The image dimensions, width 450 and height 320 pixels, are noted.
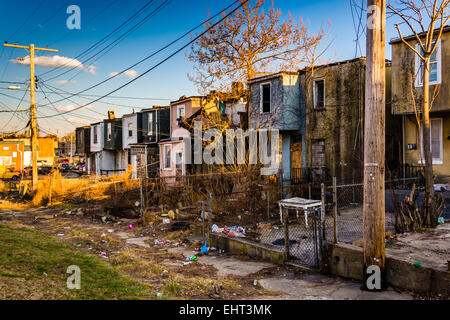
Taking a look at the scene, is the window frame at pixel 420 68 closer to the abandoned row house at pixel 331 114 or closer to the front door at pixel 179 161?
the abandoned row house at pixel 331 114

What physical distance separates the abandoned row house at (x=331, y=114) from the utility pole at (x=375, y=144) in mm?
4982

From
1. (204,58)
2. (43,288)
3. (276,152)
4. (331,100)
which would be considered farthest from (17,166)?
(43,288)

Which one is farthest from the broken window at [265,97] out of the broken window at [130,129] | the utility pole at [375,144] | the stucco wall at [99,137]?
the stucco wall at [99,137]

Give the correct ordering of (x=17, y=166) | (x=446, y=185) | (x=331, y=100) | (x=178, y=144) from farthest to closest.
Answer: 1. (x=17, y=166)
2. (x=178, y=144)
3. (x=331, y=100)
4. (x=446, y=185)

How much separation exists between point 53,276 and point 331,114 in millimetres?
14314

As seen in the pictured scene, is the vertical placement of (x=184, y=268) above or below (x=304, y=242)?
below

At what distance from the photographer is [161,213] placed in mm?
14250

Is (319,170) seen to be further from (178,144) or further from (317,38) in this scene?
(178,144)

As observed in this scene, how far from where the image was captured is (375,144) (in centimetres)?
564

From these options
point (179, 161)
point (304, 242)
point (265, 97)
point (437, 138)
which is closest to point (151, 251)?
point (304, 242)

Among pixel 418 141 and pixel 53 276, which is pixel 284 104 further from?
pixel 53 276

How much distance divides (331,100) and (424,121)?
8.31 m

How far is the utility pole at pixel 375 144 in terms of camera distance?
5.65 metres

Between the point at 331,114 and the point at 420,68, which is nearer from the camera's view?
the point at 420,68
